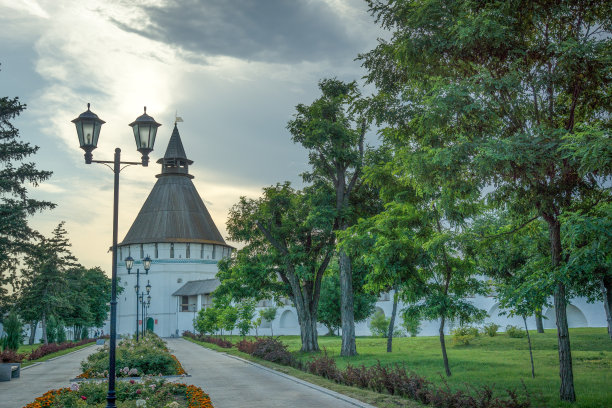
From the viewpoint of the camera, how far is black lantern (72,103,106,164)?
33.2 feet

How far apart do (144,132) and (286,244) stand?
19.1m

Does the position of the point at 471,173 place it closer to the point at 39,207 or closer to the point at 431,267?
the point at 431,267

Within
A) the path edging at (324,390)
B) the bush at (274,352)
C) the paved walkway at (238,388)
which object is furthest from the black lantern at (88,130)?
the bush at (274,352)

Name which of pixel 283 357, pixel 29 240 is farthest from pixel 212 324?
pixel 283 357

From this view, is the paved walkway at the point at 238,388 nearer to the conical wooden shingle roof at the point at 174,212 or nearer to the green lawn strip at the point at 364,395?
the green lawn strip at the point at 364,395

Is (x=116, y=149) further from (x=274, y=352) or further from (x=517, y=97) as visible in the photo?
(x=274, y=352)

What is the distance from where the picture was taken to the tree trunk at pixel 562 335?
10797 mm

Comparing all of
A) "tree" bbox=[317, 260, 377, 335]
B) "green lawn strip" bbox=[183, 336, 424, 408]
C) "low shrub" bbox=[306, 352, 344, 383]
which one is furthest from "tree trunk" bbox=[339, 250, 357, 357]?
"tree" bbox=[317, 260, 377, 335]

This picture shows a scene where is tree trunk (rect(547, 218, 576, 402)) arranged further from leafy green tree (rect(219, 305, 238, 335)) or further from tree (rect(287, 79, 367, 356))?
leafy green tree (rect(219, 305, 238, 335))

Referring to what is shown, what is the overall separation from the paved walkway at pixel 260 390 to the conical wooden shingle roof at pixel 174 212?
57.8 metres

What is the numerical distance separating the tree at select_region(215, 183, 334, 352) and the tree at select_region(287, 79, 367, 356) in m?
1.24

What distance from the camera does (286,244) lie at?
1147 inches

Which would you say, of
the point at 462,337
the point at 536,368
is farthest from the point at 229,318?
the point at 536,368

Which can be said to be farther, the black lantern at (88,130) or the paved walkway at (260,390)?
the paved walkway at (260,390)
